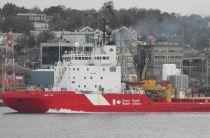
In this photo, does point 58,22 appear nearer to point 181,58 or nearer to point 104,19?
point 181,58

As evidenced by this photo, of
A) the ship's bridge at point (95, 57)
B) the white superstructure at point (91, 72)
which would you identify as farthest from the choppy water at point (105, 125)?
the ship's bridge at point (95, 57)

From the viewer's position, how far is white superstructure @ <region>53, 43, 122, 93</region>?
237ft

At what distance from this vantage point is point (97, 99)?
238ft

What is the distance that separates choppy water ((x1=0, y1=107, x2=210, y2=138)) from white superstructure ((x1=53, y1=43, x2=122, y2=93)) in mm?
2291

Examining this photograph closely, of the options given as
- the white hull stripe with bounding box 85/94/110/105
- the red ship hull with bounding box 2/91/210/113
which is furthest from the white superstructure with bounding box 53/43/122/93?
the red ship hull with bounding box 2/91/210/113

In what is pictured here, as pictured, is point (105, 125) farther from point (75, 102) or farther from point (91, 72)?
point (91, 72)

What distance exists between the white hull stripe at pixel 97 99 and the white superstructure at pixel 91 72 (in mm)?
409

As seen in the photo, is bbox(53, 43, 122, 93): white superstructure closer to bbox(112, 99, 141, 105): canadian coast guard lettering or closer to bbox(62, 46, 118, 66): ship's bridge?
bbox(62, 46, 118, 66): ship's bridge

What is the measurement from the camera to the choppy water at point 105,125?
5856cm

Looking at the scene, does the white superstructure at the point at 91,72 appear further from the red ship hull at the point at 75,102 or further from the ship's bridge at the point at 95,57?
the red ship hull at the point at 75,102

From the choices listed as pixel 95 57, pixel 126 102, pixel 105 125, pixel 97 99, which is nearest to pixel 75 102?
pixel 97 99

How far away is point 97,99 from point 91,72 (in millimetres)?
2258

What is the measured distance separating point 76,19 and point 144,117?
4034 inches

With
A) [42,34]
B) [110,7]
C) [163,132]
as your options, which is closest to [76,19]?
[42,34]
